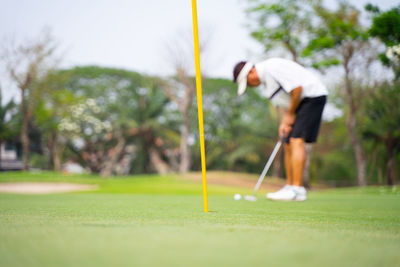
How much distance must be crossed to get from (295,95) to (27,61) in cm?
1659

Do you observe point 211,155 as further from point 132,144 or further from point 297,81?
point 297,81

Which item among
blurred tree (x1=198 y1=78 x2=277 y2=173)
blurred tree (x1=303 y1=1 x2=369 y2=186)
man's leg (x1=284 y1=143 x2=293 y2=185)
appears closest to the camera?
man's leg (x1=284 y1=143 x2=293 y2=185)

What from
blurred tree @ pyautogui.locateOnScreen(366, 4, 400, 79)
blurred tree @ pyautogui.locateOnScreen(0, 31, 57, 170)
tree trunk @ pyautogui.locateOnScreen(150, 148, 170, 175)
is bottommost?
tree trunk @ pyautogui.locateOnScreen(150, 148, 170, 175)

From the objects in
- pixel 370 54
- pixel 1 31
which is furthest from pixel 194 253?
pixel 1 31

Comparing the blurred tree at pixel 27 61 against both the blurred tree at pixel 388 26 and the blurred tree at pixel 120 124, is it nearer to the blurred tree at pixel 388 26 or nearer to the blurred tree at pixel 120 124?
the blurred tree at pixel 120 124

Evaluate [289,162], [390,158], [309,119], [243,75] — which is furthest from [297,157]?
[390,158]

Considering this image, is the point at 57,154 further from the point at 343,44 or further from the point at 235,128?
the point at 343,44

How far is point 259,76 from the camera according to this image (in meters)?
4.31

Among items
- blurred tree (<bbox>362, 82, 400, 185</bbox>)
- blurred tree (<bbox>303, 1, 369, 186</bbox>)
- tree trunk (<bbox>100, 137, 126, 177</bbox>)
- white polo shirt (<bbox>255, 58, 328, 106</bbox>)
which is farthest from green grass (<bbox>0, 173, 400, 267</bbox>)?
tree trunk (<bbox>100, 137, 126, 177</bbox>)

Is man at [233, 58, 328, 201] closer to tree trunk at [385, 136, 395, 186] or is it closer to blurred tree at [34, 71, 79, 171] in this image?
blurred tree at [34, 71, 79, 171]

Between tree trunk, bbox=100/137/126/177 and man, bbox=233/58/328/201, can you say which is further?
tree trunk, bbox=100/137/126/177

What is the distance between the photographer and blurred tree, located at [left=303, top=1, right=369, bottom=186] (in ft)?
51.2

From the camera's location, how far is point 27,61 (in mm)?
17766

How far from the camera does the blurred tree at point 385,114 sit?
18.6 m
